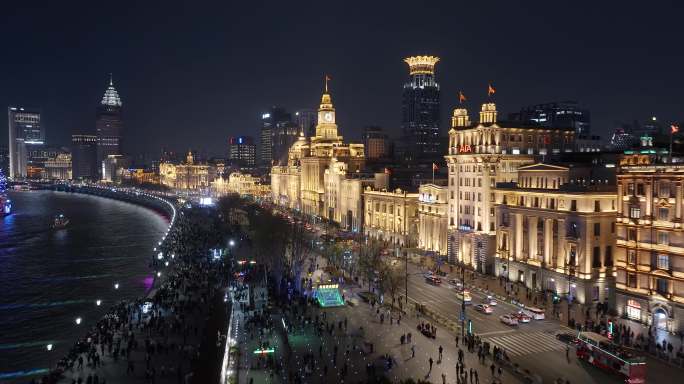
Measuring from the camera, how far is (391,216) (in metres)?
97.0

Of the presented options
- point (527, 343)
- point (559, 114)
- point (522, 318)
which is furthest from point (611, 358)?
point (559, 114)

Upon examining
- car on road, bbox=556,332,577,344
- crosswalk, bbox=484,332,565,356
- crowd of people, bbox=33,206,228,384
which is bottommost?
crowd of people, bbox=33,206,228,384

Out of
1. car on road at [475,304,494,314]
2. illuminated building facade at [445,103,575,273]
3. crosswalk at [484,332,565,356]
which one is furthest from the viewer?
illuminated building facade at [445,103,575,273]

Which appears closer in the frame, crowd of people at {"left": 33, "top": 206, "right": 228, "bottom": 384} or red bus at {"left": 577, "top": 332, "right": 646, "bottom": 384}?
red bus at {"left": 577, "top": 332, "right": 646, "bottom": 384}

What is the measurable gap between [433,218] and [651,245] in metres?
38.8

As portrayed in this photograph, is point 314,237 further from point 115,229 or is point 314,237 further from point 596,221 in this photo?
point 115,229

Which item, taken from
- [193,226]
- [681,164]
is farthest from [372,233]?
[681,164]

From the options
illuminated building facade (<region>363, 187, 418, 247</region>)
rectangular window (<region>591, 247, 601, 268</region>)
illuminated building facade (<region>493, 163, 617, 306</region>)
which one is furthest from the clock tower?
rectangular window (<region>591, 247, 601, 268</region>)

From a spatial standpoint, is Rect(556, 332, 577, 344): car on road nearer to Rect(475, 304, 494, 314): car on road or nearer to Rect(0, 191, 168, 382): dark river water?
Rect(475, 304, 494, 314): car on road

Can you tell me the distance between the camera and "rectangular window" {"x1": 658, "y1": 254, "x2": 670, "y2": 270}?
4481 cm

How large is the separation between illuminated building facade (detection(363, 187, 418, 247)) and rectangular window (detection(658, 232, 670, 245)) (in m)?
47.0

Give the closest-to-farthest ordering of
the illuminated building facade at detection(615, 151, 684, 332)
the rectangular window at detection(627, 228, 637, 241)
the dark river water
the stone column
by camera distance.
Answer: the illuminated building facade at detection(615, 151, 684, 332) < the rectangular window at detection(627, 228, 637, 241) < the dark river water < the stone column

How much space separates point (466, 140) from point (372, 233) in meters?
33.3

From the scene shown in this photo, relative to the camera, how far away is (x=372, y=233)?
103438 millimetres
